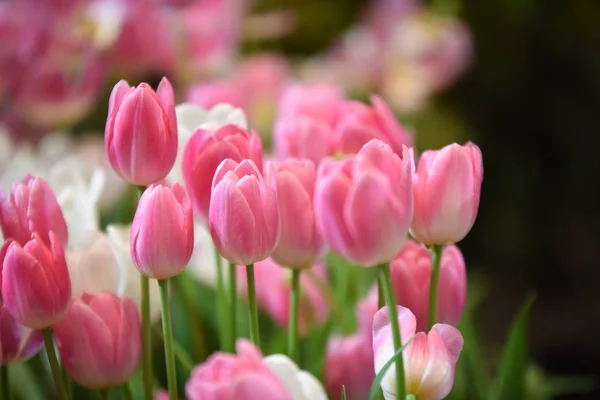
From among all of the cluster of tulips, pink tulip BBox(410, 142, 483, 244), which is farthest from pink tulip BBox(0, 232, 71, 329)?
pink tulip BBox(410, 142, 483, 244)

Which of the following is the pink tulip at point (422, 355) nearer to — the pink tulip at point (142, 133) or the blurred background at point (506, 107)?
the pink tulip at point (142, 133)

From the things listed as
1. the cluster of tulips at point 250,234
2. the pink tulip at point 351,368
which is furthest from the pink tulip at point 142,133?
the pink tulip at point 351,368

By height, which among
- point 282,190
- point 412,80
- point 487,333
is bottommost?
point 487,333

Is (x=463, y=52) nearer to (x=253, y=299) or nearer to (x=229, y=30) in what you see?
(x=229, y=30)

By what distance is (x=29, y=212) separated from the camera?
236 millimetres

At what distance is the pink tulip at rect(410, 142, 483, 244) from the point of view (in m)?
0.22

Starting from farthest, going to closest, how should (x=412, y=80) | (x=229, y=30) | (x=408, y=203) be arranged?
(x=412, y=80)
(x=229, y=30)
(x=408, y=203)

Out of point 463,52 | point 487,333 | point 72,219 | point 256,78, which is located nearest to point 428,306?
point 72,219

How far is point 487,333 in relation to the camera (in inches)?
41.3

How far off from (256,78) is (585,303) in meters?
0.67

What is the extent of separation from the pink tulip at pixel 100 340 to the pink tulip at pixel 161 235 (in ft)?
0.10

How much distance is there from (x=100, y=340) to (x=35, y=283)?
0.03 metres

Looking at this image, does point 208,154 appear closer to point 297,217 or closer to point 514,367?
point 297,217

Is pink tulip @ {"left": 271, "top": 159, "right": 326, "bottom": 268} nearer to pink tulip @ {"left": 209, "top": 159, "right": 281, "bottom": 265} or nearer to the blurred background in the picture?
pink tulip @ {"left": 209, "top": 159, "right": 281, "bottom": 265}
